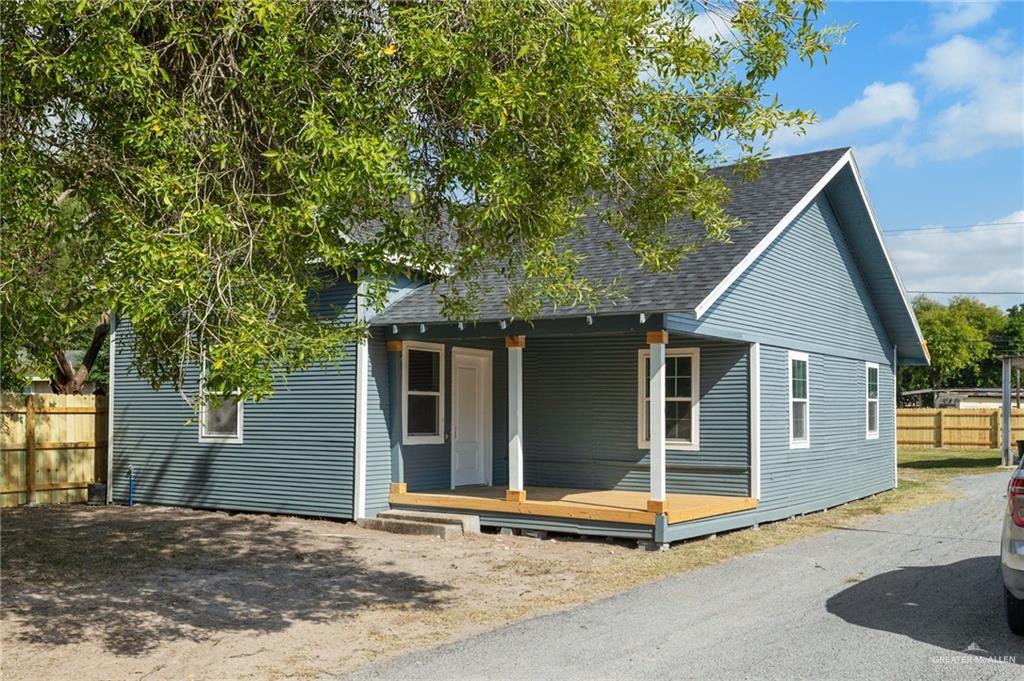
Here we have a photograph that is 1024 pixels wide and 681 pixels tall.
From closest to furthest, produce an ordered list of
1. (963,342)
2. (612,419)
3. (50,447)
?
(612,419) → (50,447) → (963,342)

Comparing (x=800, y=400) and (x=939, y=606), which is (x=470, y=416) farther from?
(x=939, y=606)

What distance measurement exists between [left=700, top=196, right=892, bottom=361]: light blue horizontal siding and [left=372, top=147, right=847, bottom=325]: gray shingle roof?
0.50 m

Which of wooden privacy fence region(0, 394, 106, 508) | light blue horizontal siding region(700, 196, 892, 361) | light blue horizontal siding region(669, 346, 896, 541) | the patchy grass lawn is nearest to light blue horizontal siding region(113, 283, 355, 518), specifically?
the patchy grass lawn

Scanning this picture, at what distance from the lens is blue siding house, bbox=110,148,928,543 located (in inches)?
527

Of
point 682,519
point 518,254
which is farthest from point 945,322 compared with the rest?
point 518,254

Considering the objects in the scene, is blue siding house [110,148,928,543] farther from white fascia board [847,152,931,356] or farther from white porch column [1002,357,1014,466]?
white porch column [1002,357,1014,466]

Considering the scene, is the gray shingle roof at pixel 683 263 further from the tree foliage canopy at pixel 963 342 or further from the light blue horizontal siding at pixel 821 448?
the tree foliage canopy at pixel 963 342

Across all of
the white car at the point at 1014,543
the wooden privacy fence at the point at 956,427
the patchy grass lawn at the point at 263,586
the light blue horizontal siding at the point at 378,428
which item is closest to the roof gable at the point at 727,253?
the light blue horizontal siding at the point at 378,428

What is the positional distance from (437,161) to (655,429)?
544cm

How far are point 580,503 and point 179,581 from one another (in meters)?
5.35

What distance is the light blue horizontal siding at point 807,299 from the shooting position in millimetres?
14305

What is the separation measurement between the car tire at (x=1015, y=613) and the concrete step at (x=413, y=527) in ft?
24.2

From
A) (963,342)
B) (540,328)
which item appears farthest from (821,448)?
(963,342)

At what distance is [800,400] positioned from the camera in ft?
52.6
